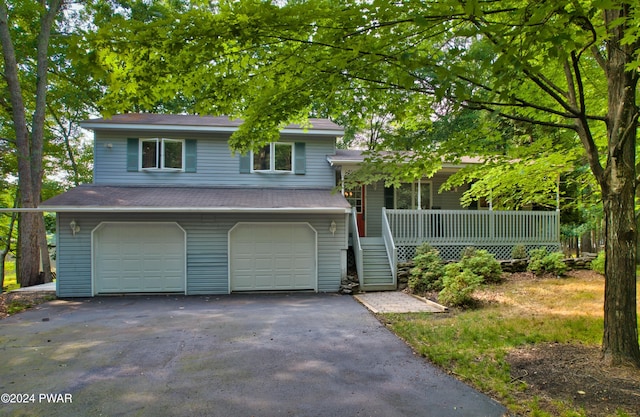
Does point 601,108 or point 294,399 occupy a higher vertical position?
point 601,108

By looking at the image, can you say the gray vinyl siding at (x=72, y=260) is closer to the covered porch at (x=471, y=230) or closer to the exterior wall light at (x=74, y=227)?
the exterior wall light at (x=74, y=227)

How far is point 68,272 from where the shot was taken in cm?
957

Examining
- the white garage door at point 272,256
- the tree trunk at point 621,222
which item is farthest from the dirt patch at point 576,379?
the white garage door at point 272,256

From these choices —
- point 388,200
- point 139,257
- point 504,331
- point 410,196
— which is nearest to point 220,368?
point 504,331

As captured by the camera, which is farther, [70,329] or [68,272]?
[68,272]

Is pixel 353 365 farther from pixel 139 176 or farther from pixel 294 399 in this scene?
pixel 139 176

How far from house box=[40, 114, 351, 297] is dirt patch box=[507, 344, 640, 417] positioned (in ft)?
19.9

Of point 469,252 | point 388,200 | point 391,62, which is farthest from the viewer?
point 388,200

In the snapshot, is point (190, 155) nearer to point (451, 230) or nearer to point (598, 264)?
point (451, 230)

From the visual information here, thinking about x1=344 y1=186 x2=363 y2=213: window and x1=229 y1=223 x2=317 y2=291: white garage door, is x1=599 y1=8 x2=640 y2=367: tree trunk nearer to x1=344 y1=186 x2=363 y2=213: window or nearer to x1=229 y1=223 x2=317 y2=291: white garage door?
x1=229 y1=223 x2=317 y2=291: white garage door

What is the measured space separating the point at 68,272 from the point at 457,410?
10.6 meters

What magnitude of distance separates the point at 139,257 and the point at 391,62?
9204mm

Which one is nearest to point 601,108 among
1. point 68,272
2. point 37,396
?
point 37,396

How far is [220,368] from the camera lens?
4.42 m
